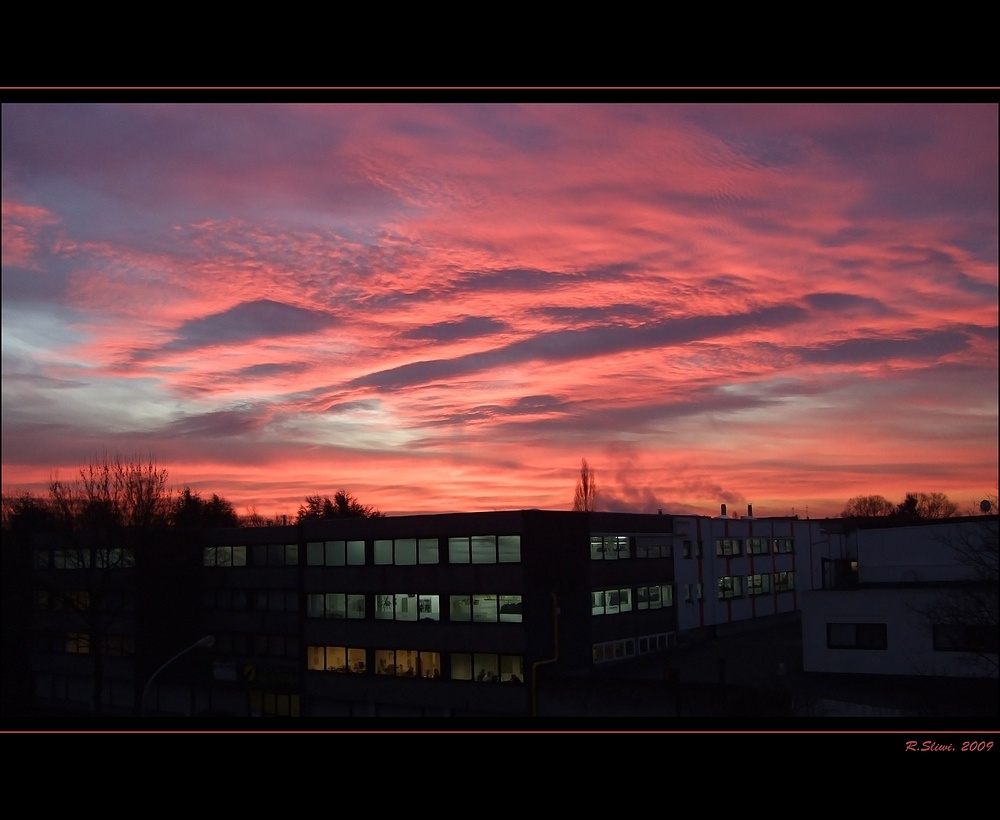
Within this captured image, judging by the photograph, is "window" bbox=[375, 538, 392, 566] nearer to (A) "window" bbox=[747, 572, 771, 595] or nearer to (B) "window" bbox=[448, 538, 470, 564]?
(B) "window" bbox=[448, 538, 470, 564]

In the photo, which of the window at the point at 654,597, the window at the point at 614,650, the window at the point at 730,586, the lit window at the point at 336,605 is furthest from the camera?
the window at the point at 730,586

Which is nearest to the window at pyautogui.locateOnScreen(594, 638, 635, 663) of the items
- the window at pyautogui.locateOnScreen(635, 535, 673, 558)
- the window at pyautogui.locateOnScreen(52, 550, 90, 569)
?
the window at pyautogui.locateOnScreen(635, 535, 673, 558)

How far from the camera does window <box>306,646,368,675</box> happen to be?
4088 centimetres

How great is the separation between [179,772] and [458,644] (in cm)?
3363

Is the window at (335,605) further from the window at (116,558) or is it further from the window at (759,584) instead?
the window at (759,584)

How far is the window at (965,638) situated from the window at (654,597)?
14.7m

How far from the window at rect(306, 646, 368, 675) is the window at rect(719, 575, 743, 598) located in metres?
26.0

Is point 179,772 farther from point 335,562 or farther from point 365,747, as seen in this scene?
point 335,562

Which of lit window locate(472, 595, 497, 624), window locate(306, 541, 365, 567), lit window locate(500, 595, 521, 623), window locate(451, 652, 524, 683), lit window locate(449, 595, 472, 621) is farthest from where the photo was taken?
window locate(306, 541, 365, 567)

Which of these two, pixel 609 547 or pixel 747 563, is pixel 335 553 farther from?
pixel 747 563

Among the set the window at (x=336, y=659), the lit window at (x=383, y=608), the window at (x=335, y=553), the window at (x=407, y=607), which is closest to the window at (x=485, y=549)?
the window at (x=407, y=607)

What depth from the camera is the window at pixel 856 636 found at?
36.1 metres

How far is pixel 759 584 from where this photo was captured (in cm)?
6244

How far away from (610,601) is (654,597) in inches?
230
